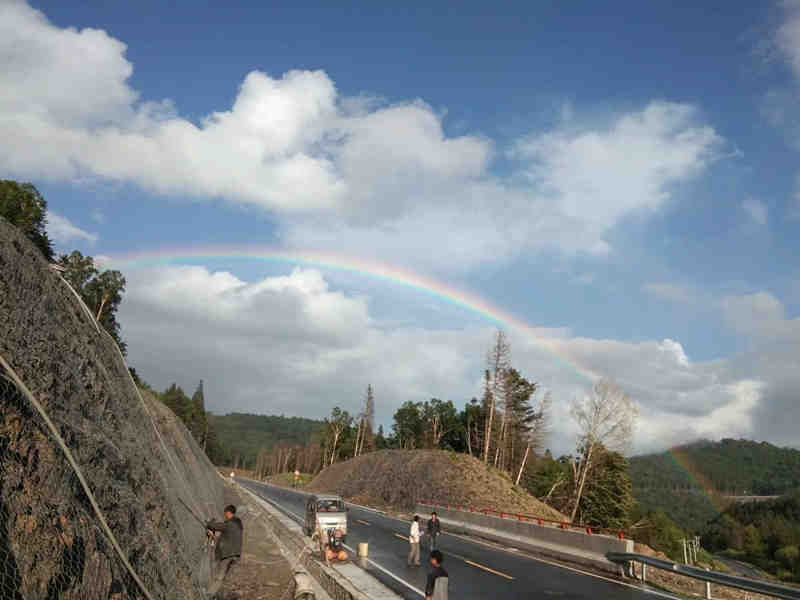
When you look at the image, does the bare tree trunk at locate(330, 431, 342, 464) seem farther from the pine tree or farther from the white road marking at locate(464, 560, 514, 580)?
the white road marking at locate(464, 560, 514, 580)

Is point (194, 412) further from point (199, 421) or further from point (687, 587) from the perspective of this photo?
point (687, 587)

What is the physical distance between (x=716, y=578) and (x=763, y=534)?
13125 centimetres

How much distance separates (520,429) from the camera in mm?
86000

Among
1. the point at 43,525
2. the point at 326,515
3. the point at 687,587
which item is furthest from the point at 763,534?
the point at 43,525

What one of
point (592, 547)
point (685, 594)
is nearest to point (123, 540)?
point (685, 594)

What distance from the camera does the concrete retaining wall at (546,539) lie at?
61.9 ft

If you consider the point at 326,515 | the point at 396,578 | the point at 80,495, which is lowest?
the point at 396,578

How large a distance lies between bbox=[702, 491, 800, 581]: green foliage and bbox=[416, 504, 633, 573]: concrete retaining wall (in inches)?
3562

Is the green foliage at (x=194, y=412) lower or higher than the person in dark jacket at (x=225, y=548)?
higher

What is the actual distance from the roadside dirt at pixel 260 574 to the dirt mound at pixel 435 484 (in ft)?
97.9

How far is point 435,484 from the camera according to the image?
175 ft

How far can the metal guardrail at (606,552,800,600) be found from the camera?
11.9m

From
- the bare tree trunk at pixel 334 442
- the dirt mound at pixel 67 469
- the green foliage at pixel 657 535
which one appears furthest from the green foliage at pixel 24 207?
the bare tree trunk at pixel 334 442

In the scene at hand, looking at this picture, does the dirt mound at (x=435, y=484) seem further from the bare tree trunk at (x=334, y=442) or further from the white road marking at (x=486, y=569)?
the bare tree trunk at (x=334, y=442)
